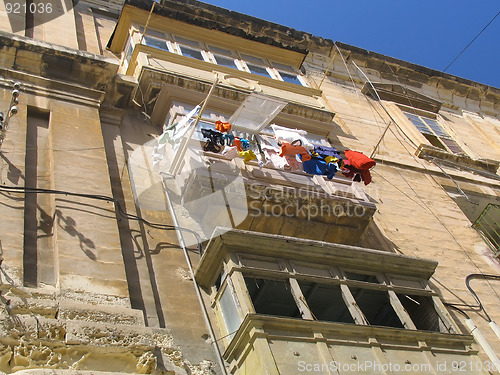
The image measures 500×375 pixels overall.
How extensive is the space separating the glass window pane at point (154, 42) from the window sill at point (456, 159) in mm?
8067

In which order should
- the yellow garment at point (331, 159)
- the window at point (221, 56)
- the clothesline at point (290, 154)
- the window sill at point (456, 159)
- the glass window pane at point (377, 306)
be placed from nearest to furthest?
the glass window pane at point (377, 306), the clothesline at point (290, 154), the yellow garment at point (331, 159), the window at point (221, 56), the window sill at point (456, 159)

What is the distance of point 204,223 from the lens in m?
10.5

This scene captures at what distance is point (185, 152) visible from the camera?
35.3ft

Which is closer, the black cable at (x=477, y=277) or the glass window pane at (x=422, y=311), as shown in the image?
the glass window pane at (x=422, y=311)

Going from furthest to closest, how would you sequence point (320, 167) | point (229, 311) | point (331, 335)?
point (320, 167)
point (229, 311)
point (331, 335)

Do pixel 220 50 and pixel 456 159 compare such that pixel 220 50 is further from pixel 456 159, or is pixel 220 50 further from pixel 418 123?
pixel 456 159

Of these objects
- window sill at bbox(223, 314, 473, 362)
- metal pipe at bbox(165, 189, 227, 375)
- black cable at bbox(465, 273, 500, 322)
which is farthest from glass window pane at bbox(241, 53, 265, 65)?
window sill at bbox(223, 314, 473, 362)

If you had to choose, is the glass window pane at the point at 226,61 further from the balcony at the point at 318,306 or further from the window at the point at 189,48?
the balcony at the point at 318,306

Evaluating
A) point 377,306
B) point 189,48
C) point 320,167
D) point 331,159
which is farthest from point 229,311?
point 189,48

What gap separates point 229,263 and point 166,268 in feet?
4.17

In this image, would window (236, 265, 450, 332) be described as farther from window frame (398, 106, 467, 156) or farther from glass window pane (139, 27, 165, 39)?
window frame (398, 106, 467, 156)

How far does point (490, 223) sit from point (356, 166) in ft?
22.1

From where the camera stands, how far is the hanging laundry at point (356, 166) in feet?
39.8

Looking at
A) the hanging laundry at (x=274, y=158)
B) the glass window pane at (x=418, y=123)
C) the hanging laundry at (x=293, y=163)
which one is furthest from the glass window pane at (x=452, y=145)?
the hanging laundry at (x=274, y=158)
